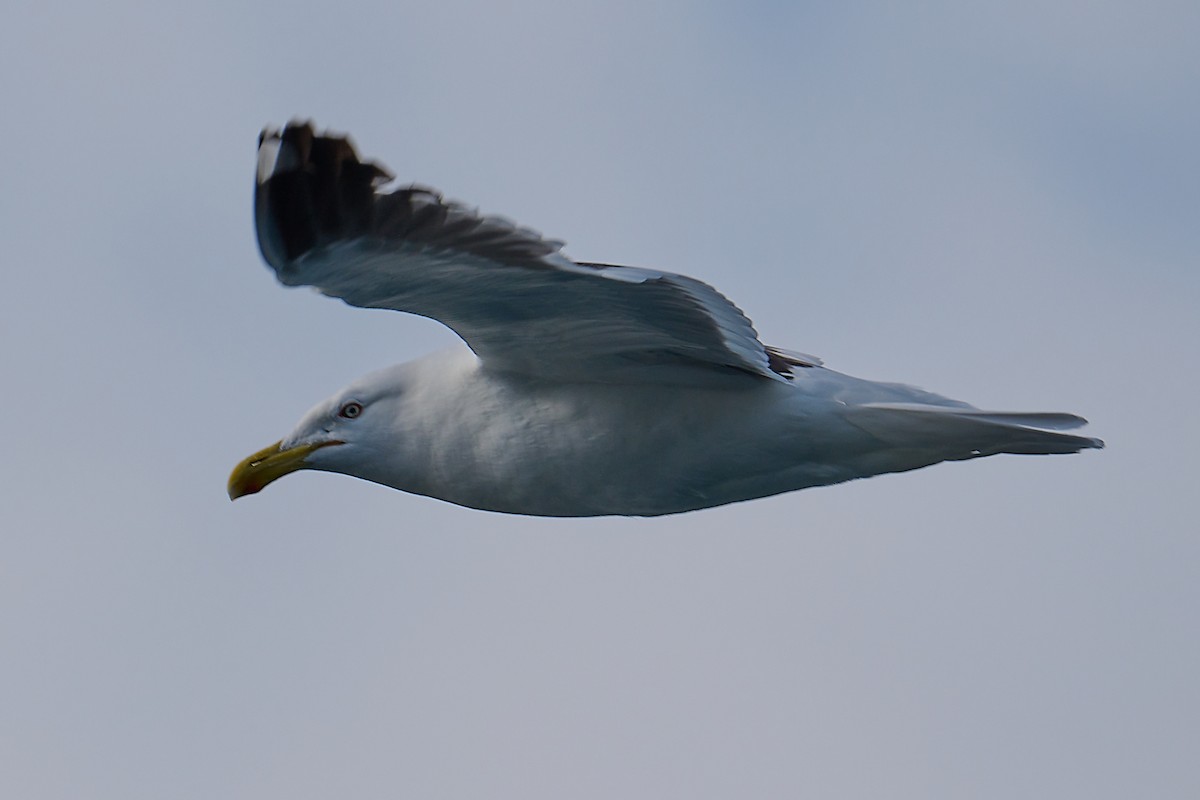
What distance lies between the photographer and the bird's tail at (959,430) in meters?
8.55

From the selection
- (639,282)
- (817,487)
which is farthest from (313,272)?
(817,487)

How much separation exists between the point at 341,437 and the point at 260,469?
514 millimetres

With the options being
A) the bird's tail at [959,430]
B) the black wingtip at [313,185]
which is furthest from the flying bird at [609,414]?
the black wingtip at [313,185]

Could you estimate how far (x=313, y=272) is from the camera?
7434 millimetres

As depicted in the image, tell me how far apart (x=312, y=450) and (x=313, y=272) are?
2008mm

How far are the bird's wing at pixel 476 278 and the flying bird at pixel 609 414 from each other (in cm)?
1

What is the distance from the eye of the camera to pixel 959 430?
859 cm

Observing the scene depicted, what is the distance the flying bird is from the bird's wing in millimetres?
15

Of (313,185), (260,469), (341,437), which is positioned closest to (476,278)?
(313,185)

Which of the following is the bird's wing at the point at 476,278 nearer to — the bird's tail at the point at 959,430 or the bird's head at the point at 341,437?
the bird's tail at the point at 959,430

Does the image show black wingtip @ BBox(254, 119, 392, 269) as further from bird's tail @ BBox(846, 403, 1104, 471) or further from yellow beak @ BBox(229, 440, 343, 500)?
bird's tail @ BBox(846, 403, 1104, 471)

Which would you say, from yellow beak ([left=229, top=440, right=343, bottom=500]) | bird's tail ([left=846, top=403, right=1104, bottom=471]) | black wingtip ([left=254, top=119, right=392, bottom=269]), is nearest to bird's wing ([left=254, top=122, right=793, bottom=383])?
black wingtip ([left=254, top=119, right=392, bottom=269])

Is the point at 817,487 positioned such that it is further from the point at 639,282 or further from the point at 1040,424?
the point at 639,282

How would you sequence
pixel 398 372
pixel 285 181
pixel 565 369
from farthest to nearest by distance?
pixel 398 372 → pixel 565 369 → pixel 285 181
